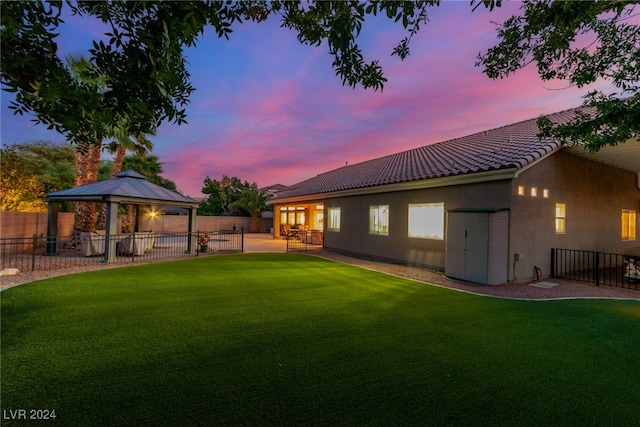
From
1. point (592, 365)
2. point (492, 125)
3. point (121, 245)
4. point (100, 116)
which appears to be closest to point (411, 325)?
point (592, 365)

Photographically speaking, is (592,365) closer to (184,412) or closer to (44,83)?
(184,412)

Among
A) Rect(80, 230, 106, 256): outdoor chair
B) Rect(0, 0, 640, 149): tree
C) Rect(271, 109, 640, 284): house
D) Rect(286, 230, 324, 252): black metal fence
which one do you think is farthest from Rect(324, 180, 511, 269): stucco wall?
Rect(80, 230, 106, 256): outdoor chair

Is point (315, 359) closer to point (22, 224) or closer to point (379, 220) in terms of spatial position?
point (379, 220)

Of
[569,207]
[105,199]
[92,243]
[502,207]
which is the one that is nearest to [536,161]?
[502,207]

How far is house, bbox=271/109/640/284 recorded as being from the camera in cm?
850

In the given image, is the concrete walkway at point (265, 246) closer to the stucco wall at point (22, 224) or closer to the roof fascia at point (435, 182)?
the roof fascia at point (435, 182)

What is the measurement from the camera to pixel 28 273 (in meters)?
8.78

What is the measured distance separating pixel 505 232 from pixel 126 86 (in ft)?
30.4

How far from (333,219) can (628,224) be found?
13.4 m

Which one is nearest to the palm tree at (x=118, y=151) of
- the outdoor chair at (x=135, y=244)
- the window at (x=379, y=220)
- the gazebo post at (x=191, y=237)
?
the outdoor chair at (x=135, y=244)

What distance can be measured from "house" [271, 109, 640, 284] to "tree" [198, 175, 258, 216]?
21.1 meters

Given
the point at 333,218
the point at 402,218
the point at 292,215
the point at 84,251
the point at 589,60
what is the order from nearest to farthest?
the point at 589,60, the point at 402,218, the point at 84,251, the point at 333,218, the point at 292,215

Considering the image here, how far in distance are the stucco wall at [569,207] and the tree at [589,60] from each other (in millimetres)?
2623

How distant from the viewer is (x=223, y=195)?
1294 inches
